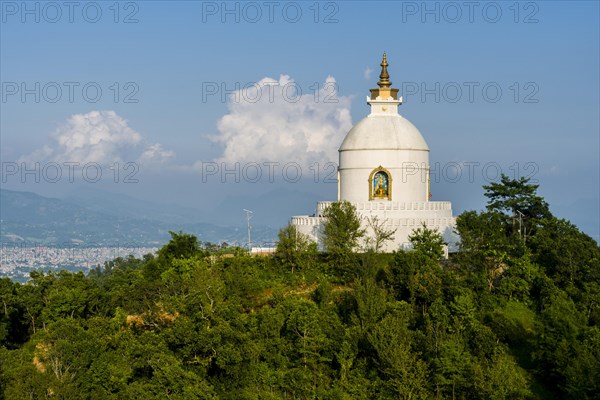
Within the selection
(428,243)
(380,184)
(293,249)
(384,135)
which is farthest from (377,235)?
(384,135)

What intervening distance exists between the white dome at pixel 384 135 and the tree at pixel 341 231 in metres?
4.23

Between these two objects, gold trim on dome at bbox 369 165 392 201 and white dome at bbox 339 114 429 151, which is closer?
gold trim on dome at bbox 369 165 392 201

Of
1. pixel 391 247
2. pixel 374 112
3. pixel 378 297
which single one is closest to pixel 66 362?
pixel 378 297

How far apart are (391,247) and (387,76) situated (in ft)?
31.9

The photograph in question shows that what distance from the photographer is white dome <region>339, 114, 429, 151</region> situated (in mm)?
51344

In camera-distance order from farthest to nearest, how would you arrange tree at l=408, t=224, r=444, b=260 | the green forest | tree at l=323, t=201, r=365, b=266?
tree at l=323, t=201, r=365, b=266 < tree at l=408, t=224, r=444, b=260 < the green forest

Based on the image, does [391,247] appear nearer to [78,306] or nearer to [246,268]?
[246,268]

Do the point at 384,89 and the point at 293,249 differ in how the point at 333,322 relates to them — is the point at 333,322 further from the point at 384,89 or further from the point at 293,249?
the point at 384,89

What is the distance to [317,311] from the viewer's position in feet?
135

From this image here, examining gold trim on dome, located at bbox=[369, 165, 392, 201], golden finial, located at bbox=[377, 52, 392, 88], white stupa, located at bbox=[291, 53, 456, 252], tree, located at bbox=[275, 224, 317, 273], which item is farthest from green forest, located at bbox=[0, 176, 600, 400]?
golden finial, located at bbox=[377, 52, 392, 88]

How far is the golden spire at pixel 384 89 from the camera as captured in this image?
5291cm

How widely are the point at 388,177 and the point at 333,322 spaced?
485 inches

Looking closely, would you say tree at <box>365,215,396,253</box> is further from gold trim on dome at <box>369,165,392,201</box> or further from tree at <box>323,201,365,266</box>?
gold trim on dome at <box>369,165,392,201</box>

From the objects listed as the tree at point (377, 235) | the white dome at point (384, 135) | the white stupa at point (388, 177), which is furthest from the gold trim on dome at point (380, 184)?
the tree at point (377, 235)
